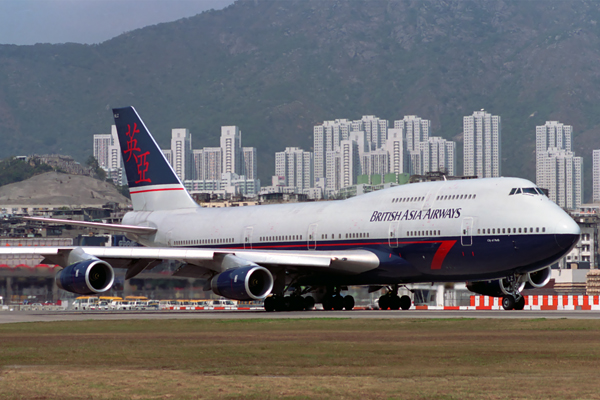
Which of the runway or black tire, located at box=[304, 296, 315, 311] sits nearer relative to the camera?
the runway

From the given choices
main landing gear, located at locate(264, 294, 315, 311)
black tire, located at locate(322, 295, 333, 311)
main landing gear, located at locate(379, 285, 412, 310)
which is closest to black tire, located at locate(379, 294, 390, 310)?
main landing gear, located at locate(379, 285, 412, 310)

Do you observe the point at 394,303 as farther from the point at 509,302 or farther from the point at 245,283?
the point at 245,283

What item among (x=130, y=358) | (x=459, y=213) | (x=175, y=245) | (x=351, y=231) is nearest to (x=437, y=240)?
(x=459, y=213)

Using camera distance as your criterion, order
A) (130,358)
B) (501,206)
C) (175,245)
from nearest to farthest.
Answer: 1. (130,358)
2. (501,206)
3. (175,245)

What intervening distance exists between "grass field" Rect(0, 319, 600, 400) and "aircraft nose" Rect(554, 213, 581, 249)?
28.1 feet

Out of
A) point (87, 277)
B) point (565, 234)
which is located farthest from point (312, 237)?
point (565, 234)

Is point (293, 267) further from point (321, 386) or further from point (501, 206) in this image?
point (321, 386)

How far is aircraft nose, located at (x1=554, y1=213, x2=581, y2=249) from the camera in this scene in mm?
34250

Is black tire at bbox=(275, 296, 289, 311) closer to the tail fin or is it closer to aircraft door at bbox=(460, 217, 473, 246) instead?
aircraft door at bbox=(460, 217, 473, 246)

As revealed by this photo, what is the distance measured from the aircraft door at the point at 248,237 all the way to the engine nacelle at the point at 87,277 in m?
8.13

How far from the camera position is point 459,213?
3625 centimetres

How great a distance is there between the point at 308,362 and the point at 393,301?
25057 mm

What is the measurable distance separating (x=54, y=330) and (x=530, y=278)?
20214mm

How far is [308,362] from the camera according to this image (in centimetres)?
1644
